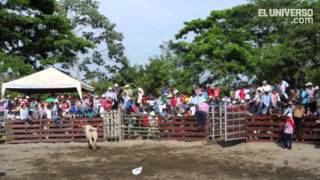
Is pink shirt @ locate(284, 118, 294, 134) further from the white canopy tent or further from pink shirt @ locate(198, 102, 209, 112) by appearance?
the white canopy tent

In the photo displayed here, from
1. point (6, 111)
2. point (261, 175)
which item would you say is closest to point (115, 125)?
point (6, 111)

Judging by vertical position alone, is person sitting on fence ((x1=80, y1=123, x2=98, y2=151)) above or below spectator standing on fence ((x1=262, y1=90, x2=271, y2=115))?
below

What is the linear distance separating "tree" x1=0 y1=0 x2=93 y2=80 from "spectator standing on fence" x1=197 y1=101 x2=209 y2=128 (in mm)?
13824

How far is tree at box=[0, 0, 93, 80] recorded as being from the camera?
3538cm

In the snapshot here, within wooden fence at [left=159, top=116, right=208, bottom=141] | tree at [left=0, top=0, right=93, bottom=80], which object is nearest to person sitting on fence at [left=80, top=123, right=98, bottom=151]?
wooden fence at [left=159, top=116, right=208, bottom=141]

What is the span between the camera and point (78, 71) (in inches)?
1885

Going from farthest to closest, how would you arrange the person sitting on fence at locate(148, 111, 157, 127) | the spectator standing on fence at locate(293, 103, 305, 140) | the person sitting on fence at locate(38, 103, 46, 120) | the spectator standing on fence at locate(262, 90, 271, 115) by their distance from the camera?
the person sitting on fence at locate(38, 103, 46, 120)
the person sitting on fence at locate(148, 111, 157, 127)
the spectator standing on fence at locate(262, 90, 271, 115)
the spectator standing on fence at locate(293, 103, 305, 140)

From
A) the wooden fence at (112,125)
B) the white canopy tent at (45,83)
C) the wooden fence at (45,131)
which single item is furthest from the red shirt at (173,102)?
the white canopy tent at (45,83)

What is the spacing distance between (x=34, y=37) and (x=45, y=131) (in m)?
11.6

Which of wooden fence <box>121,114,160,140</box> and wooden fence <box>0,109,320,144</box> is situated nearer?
wooden fence <box>0,109,320,144</box>

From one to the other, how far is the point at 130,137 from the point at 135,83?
1778 centimetres

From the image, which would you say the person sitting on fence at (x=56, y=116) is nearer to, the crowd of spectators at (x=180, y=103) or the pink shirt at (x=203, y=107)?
the crowd of spectators at (x=180, y=103)

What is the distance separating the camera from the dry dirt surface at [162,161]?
57.4 feet

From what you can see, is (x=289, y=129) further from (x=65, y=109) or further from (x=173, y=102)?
(x=65, y=109)
